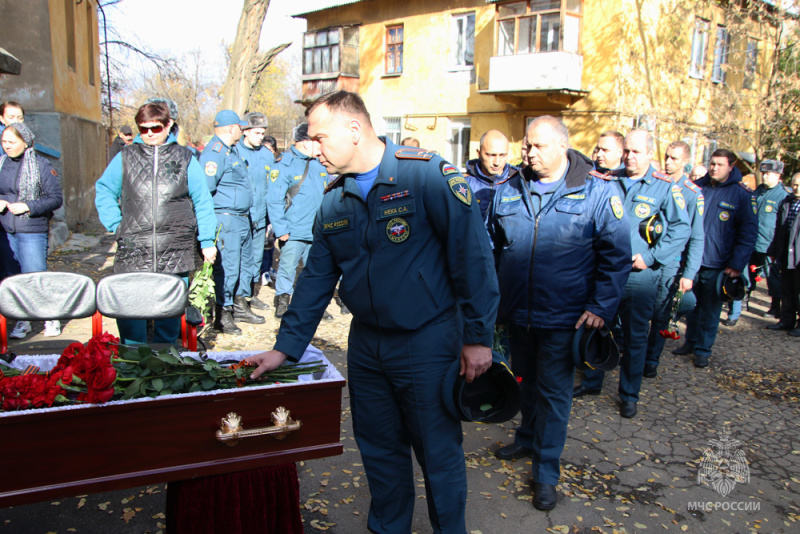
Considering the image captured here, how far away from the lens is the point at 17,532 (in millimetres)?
2861

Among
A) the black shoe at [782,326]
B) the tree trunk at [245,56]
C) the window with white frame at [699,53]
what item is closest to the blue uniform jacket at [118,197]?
the black shoe at [782,326]

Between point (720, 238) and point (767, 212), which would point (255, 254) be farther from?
point (767, 212)

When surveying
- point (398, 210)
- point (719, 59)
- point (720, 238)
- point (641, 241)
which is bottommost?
point (720, 238)

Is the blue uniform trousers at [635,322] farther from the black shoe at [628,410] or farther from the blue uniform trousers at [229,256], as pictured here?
the blue uniform trousers at [229,256]

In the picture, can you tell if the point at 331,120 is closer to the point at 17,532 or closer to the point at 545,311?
the point at 545,311

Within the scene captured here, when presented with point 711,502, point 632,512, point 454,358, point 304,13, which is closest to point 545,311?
point 454,358

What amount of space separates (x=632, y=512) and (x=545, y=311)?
121cm

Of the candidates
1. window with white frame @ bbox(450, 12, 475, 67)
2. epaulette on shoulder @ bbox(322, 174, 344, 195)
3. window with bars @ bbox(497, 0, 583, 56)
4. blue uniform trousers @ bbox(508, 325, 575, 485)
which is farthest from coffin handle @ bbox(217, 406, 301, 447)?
window with white frame @ bbox(450, 12, 475, 67)

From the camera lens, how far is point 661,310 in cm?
562

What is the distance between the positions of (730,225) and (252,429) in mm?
5659

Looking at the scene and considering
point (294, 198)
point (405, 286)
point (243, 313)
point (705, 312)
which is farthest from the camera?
point (243, 313)

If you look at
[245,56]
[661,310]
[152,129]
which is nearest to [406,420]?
[152,129]

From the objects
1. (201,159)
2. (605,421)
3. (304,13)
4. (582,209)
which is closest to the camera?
(582,209)

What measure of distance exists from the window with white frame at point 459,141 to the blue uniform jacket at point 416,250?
19.8m
